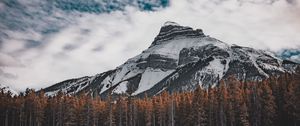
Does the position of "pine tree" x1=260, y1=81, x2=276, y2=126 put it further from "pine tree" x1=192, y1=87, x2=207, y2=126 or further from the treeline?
"pine tree" x1=192, y1=87, x2=207, y2=126

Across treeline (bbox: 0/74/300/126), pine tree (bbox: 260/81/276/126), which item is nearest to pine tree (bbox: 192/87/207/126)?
treeline (bbox: 0/74/300/126)

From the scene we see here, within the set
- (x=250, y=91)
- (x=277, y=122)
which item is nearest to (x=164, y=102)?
(x=250, y=91)

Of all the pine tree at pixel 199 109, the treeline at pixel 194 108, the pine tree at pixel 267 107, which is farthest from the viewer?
the pine tree at pixel 199 109

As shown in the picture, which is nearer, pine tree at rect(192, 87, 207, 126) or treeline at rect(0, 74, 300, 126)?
treeline at rect(0, 74, 300, 126)

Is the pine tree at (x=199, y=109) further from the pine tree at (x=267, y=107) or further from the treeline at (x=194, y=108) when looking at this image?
the pine tree at (x=267, y=107)

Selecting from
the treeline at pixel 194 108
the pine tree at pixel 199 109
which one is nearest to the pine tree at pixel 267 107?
the treeline at pixel 194 108

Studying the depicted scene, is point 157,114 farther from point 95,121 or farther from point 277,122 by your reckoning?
point 277,122

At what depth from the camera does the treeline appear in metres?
89.8

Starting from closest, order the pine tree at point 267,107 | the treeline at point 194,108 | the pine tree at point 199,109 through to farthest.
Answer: the pine tree at point 267,107 → the treeline at point 194,108 → the pine tree at point 199,109

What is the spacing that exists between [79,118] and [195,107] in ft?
120

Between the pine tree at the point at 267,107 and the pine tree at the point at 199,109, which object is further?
the pine tree at the point at 199,109

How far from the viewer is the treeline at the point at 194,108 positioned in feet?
295

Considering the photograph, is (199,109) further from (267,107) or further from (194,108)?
(267,107)

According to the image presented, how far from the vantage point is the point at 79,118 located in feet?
377
